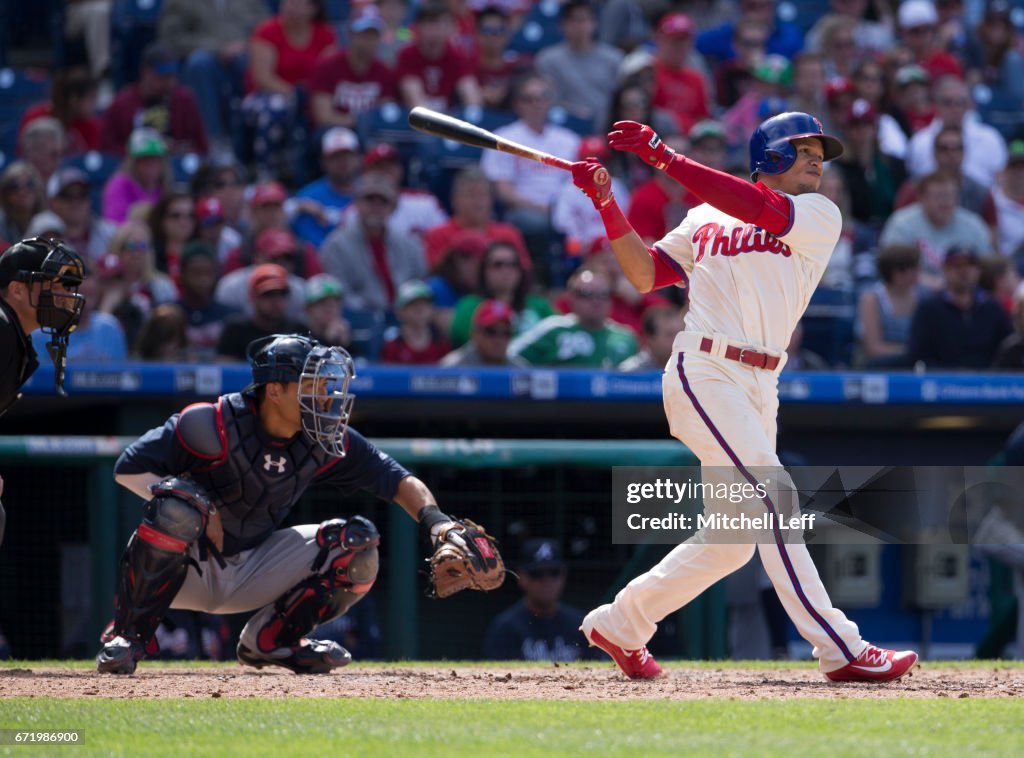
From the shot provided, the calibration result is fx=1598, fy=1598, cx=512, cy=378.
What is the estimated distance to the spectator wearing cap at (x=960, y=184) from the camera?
34.0 feet

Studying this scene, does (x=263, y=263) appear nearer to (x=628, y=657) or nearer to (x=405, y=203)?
(x=405, y=203)

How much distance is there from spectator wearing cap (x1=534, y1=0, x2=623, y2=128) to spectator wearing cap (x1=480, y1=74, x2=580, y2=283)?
2.81ft

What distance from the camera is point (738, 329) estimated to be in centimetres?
482

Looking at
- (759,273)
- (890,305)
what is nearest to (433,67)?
(890,305)

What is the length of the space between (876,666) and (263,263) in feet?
16.1

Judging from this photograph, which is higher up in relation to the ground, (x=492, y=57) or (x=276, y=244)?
(x=492, y=57)

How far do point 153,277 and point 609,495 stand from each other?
2.86 meters

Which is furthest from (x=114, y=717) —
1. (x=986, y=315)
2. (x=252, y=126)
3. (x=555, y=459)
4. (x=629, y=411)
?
(x=252, y=126)

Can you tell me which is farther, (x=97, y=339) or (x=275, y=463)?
(x=97, y=339)

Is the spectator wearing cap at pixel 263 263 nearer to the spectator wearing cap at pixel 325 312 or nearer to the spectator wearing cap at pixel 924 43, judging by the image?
the spectator wearing cap at pixel 325 312

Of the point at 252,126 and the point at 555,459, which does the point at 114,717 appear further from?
the point at 252,126

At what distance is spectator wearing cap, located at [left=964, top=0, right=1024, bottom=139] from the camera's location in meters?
12.1

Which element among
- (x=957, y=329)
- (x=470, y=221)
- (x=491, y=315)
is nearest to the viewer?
(x=491, y=315)

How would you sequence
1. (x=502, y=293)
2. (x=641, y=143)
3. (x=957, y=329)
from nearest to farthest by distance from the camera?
(x=641, y=143) < (x=957, y=329) < (x=502, y=293)
